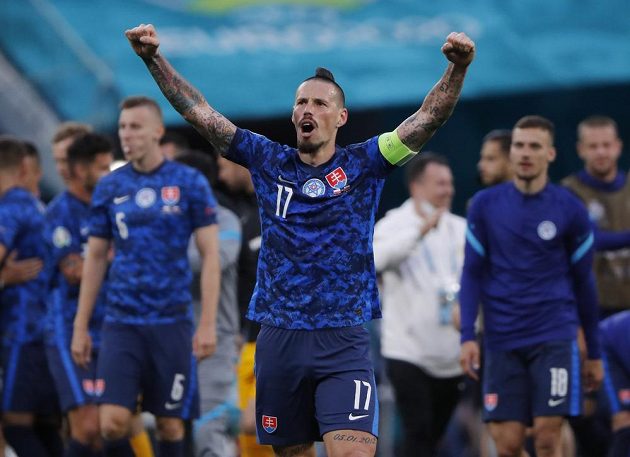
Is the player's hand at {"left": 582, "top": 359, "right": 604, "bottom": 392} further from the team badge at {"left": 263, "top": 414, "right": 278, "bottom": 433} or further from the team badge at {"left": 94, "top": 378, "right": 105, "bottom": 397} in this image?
the team badge at {"left": 94, "top": 378, "right": 105, "bottom": 397}

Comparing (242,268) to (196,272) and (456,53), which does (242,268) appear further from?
(456,53)

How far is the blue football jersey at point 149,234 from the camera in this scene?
9375 mm

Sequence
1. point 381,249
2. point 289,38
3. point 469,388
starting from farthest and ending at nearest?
point 289,38 < point 469,388 < point 381,249

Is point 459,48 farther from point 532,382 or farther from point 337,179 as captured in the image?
point 532,382

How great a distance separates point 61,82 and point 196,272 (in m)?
7.31

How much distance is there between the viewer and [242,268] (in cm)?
1092

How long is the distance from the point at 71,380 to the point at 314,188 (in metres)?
3.45

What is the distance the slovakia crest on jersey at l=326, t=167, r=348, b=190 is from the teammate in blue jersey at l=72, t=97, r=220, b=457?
2269mm

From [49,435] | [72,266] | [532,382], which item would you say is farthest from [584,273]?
[49,435]

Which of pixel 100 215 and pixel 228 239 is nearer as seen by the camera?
pixel 100 215

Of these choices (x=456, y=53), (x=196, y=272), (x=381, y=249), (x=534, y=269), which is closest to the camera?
(x=456, y=53)

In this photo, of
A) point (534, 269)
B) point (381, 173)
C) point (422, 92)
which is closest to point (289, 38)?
point (422, 92)

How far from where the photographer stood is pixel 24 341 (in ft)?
35.3

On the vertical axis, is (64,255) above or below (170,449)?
above
